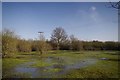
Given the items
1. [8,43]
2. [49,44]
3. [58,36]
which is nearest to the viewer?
[8,43]

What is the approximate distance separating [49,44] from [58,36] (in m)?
1.16

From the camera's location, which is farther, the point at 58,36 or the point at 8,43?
the point at 58,36

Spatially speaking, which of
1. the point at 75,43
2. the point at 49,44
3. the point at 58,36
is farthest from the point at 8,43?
the point at 75,43

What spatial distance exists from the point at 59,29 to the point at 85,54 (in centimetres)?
345

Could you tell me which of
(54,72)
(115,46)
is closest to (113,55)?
(115,46)

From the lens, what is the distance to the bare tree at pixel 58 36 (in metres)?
16.0

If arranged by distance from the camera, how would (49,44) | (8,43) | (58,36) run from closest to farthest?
1. (8,43)
2. (58,36)
3. (49,44)

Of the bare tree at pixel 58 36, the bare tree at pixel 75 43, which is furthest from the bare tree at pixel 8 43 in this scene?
the bare tree at pixel 75 43

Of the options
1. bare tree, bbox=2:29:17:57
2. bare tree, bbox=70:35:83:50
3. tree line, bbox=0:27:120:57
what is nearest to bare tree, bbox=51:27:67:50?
tree line, bbox=0:27:120:57

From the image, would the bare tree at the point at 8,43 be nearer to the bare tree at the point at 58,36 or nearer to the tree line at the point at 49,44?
the tree line at the point at 49,44

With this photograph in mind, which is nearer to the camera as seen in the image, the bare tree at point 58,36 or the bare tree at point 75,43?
the bare tree at point 58,36

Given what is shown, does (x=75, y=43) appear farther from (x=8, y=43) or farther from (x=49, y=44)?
(x=8, y=43)

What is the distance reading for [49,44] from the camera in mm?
17578

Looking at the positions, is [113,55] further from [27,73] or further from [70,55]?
[27,73]
